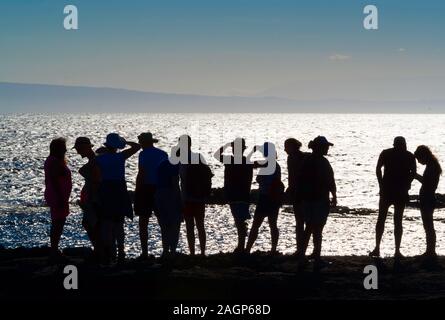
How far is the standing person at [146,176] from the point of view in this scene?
41.3 feet

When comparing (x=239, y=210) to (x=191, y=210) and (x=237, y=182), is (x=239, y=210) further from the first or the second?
(x=191, y=210)

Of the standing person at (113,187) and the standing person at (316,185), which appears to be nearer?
the standing person at (113,187)

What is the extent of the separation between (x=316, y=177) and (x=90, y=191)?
3.77 m

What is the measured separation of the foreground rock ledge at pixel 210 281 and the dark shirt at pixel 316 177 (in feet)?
4.19

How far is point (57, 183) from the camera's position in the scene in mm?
12172

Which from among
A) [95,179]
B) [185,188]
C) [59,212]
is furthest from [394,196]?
[59,212]

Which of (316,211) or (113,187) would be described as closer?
(113,187)

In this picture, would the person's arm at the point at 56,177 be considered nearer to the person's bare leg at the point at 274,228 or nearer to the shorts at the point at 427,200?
the person's bare leg at the point at 274,228

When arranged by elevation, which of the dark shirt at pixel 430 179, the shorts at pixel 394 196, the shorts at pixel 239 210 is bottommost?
the shorts at pixel 239 210

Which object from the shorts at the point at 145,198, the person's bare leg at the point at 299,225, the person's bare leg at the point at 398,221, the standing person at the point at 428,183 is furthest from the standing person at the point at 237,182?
the standing person at the point at 428,183

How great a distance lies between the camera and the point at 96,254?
12.5m

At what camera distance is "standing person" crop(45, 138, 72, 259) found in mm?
11984

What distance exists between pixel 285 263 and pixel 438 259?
Result: 3.08 meters
